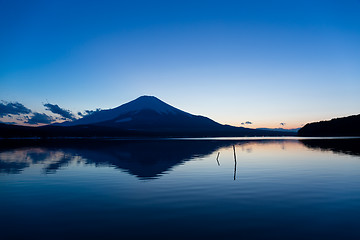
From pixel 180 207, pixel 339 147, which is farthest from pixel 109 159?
pixel 339 147

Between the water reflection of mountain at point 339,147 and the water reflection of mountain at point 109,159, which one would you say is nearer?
the water reflection of mountain at point 109,159

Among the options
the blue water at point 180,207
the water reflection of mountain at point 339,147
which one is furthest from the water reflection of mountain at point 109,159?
the water reflection of mountain at point 339,147

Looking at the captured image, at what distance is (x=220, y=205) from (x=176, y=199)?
3455mm

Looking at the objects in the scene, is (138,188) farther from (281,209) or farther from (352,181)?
(352,181)

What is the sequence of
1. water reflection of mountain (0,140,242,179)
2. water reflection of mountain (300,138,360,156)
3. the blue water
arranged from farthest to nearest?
1. water reflection of mountain (300,138,360,156)
2. water reflection of mountain (0,140,242,179)
3. the blue water

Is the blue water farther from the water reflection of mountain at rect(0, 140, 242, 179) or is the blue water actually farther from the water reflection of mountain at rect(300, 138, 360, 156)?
the water reflection of mountain at rect(300, 138, 360, 156)

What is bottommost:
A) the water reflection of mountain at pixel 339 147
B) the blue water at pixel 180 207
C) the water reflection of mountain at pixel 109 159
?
the blue water at pixel 180 207

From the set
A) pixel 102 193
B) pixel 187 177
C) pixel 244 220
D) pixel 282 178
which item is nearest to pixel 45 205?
pixel 102 193

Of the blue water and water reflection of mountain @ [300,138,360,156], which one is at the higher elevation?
water reflection of mountain @ [300,138,360,156]

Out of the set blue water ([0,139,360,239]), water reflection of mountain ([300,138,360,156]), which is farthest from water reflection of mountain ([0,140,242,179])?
water reflection of mountain ([300,138,360,156])

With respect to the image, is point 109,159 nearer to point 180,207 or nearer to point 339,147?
point 180,207

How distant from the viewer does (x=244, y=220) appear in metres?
14.7

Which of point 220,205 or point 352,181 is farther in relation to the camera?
point 352,181

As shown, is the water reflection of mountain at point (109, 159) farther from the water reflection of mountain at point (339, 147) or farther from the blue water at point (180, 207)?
the water reflection of mountain at point (339, 147)
